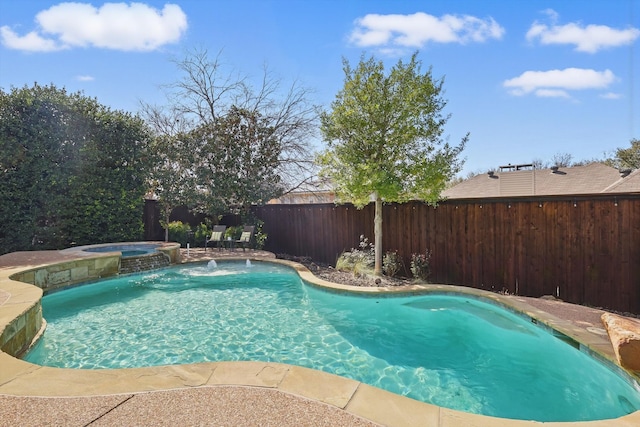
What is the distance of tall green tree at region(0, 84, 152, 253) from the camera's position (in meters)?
8.75

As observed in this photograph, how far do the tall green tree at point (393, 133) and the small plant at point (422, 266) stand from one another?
4.37 ft

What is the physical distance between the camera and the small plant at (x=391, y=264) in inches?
291

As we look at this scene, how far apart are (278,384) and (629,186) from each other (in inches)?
343

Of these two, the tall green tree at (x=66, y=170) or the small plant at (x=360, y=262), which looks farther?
the tall green tree at (x=66, y=170)

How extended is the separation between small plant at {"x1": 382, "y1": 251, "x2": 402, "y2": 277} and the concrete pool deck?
4947mm

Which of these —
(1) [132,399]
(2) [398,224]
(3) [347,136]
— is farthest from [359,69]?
(1) [132,399]

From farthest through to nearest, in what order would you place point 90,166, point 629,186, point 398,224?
1. point 90,166
2. point 398,224
3. point 629,186

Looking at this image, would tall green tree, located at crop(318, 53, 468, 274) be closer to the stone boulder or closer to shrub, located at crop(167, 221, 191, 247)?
the stone boulder

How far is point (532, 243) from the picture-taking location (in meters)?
5.92

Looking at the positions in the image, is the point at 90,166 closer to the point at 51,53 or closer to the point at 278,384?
the point at 51,53

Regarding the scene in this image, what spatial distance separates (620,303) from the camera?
5172mm

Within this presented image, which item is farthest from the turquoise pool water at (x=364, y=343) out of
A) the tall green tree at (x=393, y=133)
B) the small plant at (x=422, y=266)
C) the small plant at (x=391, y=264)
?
the tall green tree at (x=393, y=133)

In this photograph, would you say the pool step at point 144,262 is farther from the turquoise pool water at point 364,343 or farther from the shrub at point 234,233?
the shrub at point 234,233

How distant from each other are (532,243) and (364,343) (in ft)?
12.4
